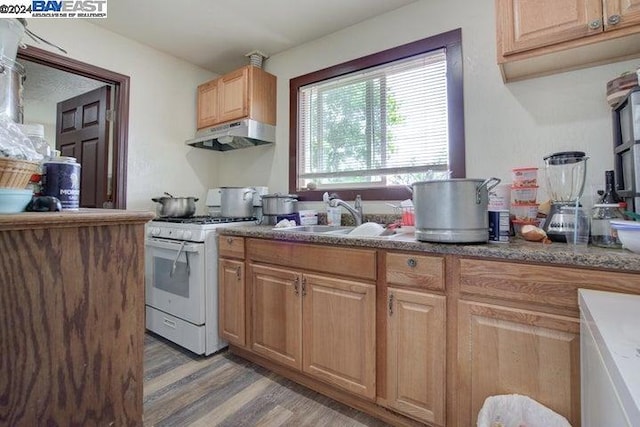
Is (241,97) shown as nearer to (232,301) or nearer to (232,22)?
(232,22)

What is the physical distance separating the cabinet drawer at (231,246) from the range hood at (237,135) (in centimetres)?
93

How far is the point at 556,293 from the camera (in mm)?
1062

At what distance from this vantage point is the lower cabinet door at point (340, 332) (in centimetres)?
146

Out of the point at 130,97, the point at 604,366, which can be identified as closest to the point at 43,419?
the point at 604,366

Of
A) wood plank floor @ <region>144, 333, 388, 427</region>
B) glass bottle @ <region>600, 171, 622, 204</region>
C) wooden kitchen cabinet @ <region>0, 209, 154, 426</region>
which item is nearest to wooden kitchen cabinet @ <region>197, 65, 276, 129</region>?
wood plank floor @ <region>144, 333, 388, 427</region>

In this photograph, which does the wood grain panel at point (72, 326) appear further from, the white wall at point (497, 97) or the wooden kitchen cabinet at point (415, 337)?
the white wall at point (497, 97)

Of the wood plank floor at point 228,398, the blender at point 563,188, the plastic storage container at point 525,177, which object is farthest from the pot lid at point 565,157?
the wood plank floor at point 228,398

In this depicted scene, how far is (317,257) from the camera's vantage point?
1631 mm

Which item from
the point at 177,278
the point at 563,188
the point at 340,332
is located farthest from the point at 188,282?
the point at 563,188

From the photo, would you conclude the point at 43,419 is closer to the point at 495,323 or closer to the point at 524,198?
the point at 495,323

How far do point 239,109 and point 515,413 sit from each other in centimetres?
258

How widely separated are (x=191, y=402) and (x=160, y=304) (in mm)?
952

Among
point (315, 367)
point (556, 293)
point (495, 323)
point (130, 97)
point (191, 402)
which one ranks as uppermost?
point (130, 97)

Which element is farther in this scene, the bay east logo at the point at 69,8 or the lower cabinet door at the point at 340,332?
the bay east logo at the point at 69,8
